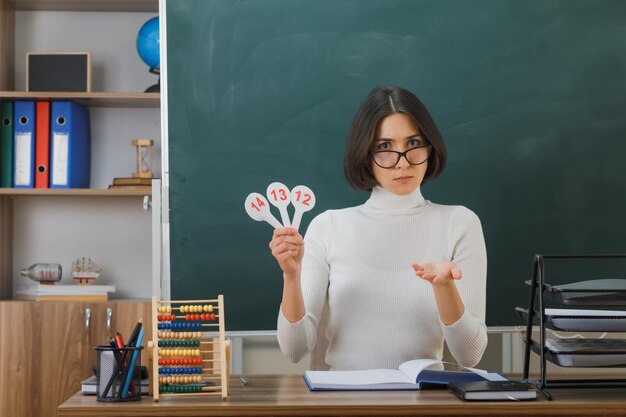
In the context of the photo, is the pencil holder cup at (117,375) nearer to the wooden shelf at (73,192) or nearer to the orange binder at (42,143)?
the wooden shelf at (73,192)

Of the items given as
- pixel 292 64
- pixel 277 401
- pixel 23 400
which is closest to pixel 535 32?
pixel 292 64

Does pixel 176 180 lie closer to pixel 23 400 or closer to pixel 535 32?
pixel 23 400

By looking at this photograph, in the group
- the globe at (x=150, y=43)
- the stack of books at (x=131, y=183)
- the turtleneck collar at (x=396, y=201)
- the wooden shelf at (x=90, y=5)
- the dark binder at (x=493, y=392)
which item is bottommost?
the dark binder at (x=493, y=392)

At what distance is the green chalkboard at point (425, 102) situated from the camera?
299 cm

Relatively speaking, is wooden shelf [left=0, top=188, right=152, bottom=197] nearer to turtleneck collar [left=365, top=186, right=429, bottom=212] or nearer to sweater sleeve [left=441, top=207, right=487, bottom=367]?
turtleneck collar [left=365, top=186, right=429, bottom=212]

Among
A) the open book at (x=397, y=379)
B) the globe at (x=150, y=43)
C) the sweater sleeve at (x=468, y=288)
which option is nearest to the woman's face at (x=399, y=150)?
the sweater sleeve at (x=468, y=288)

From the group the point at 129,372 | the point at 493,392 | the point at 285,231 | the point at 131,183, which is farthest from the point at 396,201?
the point at 131,183

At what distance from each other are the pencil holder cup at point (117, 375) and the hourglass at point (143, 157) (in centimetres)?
175

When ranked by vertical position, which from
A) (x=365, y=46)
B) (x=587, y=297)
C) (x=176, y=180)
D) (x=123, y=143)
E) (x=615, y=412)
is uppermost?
(x=365, y=46)

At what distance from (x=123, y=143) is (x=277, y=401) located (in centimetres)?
220

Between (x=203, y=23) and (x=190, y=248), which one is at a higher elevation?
(x=203, y=23)

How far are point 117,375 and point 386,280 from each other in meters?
1.00

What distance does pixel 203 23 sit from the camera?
9.87ft

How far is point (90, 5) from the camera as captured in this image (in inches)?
145
